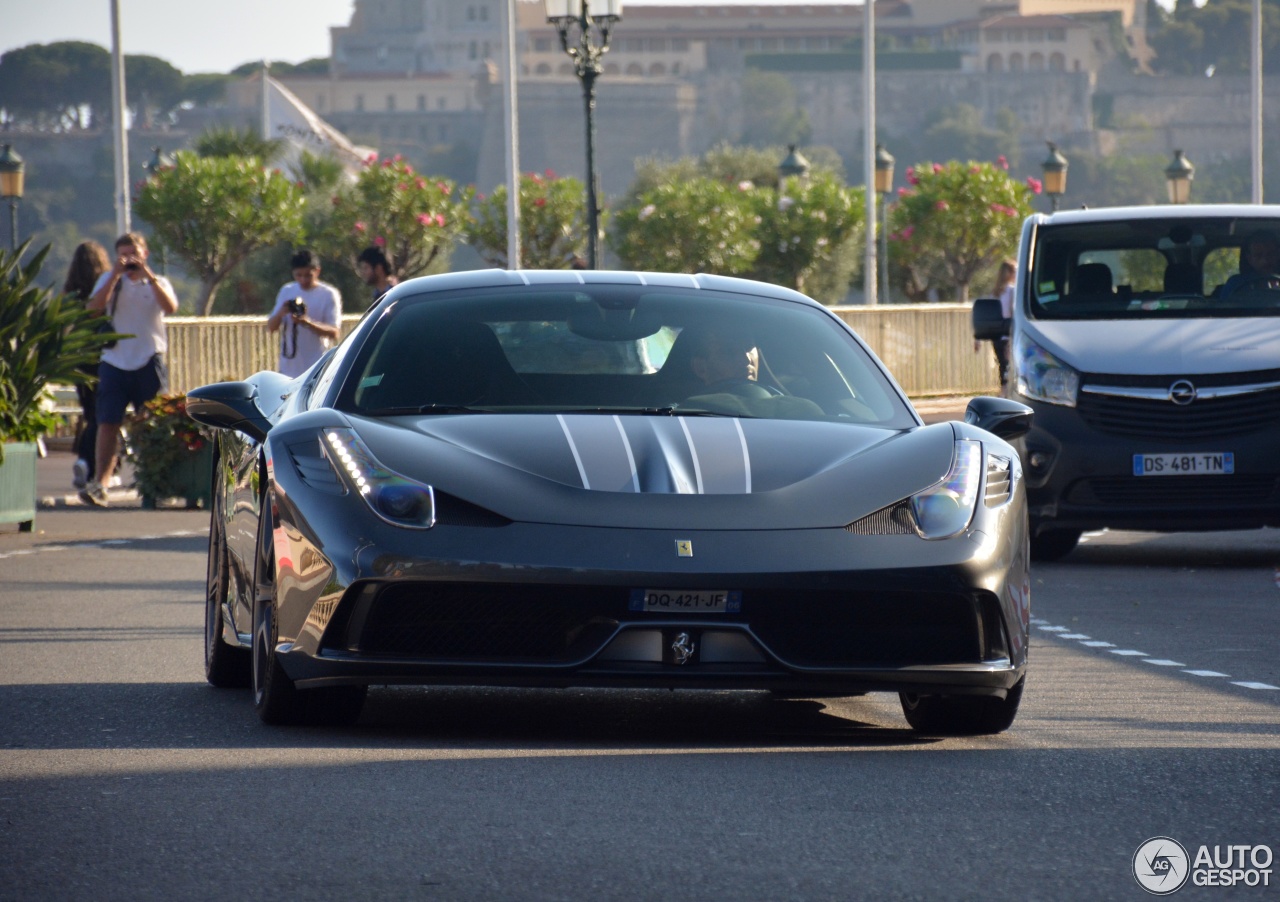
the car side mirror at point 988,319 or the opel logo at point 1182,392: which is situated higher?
the car side mirror at point 988,319

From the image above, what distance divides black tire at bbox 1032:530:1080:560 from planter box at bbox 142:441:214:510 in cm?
623

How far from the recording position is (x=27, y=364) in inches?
577

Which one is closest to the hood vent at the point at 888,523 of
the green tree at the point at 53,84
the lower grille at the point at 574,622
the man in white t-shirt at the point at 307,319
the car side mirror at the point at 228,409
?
the lower grille at the point at 574,622

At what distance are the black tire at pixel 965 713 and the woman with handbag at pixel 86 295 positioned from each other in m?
12.1

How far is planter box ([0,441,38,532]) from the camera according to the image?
567 inches

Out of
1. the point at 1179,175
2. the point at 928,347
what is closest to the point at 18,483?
the point at 928,347

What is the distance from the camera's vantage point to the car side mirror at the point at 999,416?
21.9 ft

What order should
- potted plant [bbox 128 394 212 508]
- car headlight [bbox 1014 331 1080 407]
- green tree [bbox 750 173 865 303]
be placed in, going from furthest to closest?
green tree [bbox 750 173 865 303] → potted plant [bbox 128 394 212 508] → car headlight [bbox 1014 331 1080 407]

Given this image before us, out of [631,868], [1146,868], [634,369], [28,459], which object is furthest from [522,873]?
[28,459]

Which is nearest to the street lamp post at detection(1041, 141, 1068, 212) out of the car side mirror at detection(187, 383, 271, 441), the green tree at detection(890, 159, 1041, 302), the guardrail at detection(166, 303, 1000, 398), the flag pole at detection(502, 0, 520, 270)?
the green tree at detection(890, 159, 1041, 302)

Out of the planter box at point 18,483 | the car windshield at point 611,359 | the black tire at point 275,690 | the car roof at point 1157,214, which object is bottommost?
the planter box at point 18,483

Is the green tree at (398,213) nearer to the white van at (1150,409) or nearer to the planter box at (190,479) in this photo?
the planter box at (190,479)

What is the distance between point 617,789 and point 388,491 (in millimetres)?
973
